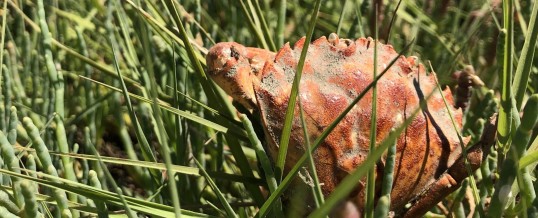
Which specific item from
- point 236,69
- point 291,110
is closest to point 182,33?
point 236,69

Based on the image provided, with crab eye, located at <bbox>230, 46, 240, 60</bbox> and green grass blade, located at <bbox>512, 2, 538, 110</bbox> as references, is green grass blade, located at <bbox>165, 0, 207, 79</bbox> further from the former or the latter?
green grass blade, located at <bbox>512, 2, 538, 110</bbox>

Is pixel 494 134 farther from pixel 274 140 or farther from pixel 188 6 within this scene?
pixel 188 6

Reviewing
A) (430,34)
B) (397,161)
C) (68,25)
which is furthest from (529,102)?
(68,25)

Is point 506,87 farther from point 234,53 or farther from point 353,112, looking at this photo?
point 234,53

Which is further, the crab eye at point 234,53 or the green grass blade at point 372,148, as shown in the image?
the crab eye at point 234,53

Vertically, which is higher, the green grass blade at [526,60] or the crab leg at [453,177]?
the green grass blade at [526,60]

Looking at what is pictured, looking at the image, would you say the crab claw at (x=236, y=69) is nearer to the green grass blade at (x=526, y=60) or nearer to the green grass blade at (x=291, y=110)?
the green grass blade at (x=291, y=110)

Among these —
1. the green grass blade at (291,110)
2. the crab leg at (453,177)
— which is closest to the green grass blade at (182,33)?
the green grass blade at (291,110)

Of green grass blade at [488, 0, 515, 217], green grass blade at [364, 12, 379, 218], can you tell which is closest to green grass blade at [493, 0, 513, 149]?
green grass blade at [488, 0, 515, 217]
